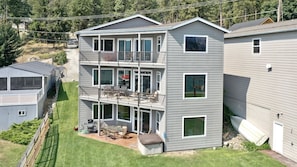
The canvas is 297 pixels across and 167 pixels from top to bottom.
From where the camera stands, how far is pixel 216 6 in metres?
53.5

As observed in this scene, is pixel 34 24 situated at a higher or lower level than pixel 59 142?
higher

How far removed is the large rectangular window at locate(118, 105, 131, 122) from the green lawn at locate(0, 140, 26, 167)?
6.78 m

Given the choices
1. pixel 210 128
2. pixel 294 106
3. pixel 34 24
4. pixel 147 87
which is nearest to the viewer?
pixel 294 106

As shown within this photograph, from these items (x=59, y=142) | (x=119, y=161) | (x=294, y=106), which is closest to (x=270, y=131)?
(x=294, y=106)

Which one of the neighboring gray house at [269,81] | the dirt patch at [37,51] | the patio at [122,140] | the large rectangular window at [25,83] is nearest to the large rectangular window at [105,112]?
the patio at [122,140]

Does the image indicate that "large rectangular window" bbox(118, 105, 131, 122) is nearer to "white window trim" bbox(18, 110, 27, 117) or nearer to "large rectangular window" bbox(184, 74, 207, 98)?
"large rectangular window" bbox(184, 74, 207, 98)

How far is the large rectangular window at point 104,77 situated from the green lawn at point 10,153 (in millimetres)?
6539

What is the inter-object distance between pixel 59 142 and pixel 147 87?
22.1 feet

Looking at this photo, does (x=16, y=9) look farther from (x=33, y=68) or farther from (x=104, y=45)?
(x=104, y=45)

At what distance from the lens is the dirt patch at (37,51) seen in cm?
4440

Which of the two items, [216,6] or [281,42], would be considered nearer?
[281,42]

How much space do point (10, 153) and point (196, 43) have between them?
1307 cm

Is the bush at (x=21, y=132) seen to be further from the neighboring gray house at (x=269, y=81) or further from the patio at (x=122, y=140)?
the neighboring gray house at (x=269, y=81)

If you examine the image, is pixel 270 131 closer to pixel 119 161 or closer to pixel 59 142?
pixel 119 161
